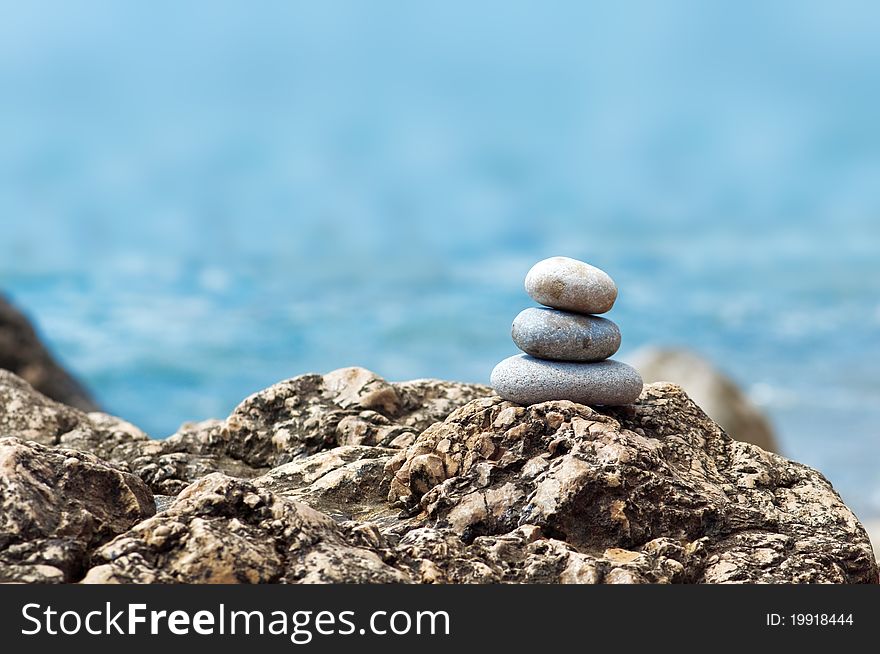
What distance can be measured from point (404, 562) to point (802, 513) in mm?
2340

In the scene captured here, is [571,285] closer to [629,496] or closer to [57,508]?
[629,496]

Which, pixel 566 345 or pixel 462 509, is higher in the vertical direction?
pixel 566 345

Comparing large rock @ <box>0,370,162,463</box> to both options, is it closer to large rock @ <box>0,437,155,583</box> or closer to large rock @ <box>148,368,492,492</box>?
large rock @ <box>148,368,492,492</box>

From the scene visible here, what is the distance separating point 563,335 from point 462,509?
1.18 meters

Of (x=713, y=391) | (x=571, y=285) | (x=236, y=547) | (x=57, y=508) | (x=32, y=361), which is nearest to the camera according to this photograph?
(x=236, y=547)

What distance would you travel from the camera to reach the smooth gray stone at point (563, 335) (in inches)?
228

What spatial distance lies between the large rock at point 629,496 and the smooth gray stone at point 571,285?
0.59 meters

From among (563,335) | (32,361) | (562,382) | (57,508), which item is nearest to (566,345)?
(563,335)

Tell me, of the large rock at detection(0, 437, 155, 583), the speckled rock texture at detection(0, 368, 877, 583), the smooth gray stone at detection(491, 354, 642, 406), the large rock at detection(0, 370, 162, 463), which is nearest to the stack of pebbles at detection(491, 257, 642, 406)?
the smooth gray stone at detection(491, 354, 642, 406)

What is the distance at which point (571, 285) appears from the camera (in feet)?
18.9

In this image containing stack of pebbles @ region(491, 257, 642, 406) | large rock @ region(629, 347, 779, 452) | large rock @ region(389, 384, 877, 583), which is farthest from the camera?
large rock @ region(629, 347, 779, 452)

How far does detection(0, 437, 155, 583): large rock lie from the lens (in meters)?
4.46

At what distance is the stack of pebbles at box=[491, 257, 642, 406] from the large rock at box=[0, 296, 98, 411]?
8.64m

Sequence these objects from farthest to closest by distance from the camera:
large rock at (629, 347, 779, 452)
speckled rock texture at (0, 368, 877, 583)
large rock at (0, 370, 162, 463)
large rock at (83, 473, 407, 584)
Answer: large rock at (629, 347, 779, 452) → large rock at (0, 370, 162, 463) → speckled rock texture at (0, 368, 877, 583) → large rock at (83, 473, 407, 584)
